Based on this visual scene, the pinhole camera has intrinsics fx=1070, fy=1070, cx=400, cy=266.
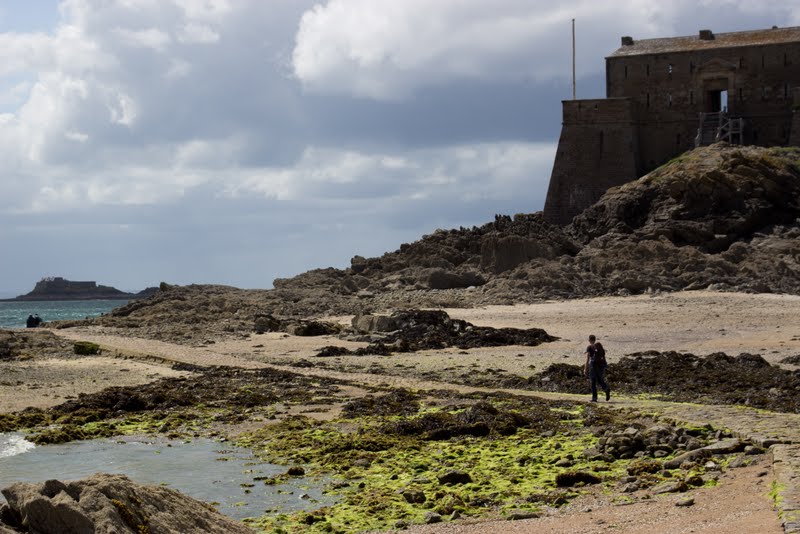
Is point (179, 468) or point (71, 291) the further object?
point (71, 291)

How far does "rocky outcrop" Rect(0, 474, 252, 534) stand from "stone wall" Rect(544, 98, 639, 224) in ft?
150

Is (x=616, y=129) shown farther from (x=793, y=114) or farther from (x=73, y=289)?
(x=73, y=289)

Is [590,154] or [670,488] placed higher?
[590,154]

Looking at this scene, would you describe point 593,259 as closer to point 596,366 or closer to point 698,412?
point 596,366

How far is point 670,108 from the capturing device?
53469 mm

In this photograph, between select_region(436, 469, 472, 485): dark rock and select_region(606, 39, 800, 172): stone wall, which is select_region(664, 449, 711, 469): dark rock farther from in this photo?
select_region(606, 39, 800, 172): stone wall

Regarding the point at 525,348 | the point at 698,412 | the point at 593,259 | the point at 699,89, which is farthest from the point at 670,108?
the point at 698,412

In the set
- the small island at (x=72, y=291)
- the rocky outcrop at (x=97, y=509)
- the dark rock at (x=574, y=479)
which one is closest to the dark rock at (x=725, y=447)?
the dark rock at (x=574, y=479)

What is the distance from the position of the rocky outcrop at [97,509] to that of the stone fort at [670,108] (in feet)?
150

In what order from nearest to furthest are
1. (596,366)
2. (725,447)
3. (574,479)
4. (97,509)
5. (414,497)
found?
(97,509) → (414,497) → (574,479) → (725,447) → (596,366)

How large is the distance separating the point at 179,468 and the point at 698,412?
24.5ft

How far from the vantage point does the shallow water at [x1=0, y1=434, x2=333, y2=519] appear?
12641 millimetres

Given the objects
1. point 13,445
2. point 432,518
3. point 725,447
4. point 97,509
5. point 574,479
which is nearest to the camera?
point 97,509

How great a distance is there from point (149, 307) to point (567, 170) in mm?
22302
